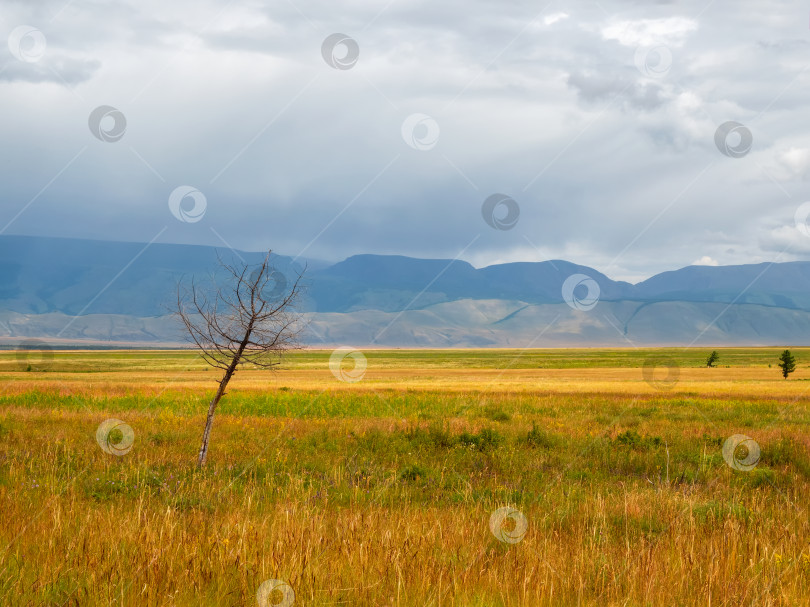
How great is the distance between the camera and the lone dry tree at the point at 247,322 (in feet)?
35.7

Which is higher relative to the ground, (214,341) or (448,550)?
(214,341)

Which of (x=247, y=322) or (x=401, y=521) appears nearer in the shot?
(x=401, y=521)

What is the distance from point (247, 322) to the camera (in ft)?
35.9

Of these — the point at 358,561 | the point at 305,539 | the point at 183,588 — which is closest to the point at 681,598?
the point at 358,561

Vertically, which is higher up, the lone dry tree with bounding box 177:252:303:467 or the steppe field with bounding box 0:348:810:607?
the lone dry tree with bounding box 177:252:303:467

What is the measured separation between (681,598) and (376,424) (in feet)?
46.9

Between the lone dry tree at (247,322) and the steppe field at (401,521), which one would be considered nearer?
the steppe field at (401,521)

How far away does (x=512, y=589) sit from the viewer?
418 cm

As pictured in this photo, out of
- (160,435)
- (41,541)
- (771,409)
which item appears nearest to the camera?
(41,541)

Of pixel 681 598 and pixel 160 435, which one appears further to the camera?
pixel 160 435

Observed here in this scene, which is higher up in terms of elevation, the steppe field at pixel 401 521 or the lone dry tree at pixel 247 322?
the lone dry tree at pixel 247 322

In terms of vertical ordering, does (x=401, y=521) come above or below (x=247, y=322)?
below

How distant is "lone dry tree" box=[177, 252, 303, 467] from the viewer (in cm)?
1088

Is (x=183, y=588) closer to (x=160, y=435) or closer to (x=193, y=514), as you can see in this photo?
(x=193, y=514)
